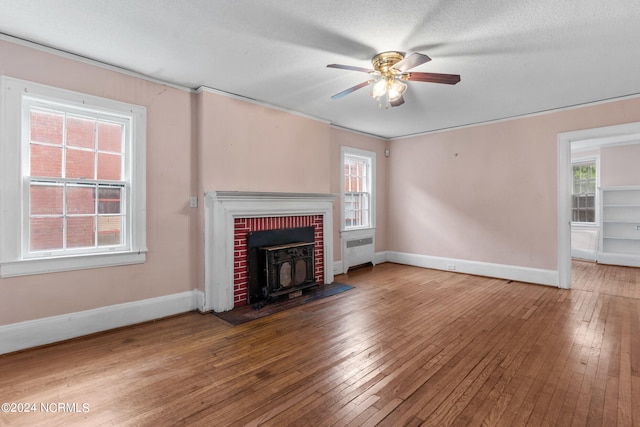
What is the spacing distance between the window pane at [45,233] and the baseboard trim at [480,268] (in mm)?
5376

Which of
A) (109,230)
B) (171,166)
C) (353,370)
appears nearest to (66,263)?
(109,230)

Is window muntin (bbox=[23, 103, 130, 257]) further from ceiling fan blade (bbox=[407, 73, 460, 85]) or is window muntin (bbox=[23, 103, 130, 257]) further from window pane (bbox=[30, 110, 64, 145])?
ceiling fan blade (bbox=[407, 73, 460, 85])

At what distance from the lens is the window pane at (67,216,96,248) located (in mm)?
2955

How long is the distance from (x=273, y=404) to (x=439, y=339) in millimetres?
1675

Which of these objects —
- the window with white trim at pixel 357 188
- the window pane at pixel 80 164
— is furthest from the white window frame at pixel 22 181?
the window with white trim at pixel 357 188

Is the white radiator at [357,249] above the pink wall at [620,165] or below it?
below

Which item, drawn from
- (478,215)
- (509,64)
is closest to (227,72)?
(509,64)

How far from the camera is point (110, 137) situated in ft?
10.5

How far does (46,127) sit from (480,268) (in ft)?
19.9

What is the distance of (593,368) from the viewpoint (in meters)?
2.33

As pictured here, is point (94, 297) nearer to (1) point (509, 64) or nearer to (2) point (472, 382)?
(2) point (472, 382)

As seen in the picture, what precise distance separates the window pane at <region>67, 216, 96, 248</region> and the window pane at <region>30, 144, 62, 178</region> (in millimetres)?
444

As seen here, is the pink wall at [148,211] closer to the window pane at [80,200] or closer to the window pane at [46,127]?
the window pane at [46,127]

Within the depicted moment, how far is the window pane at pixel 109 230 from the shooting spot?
3135mm
